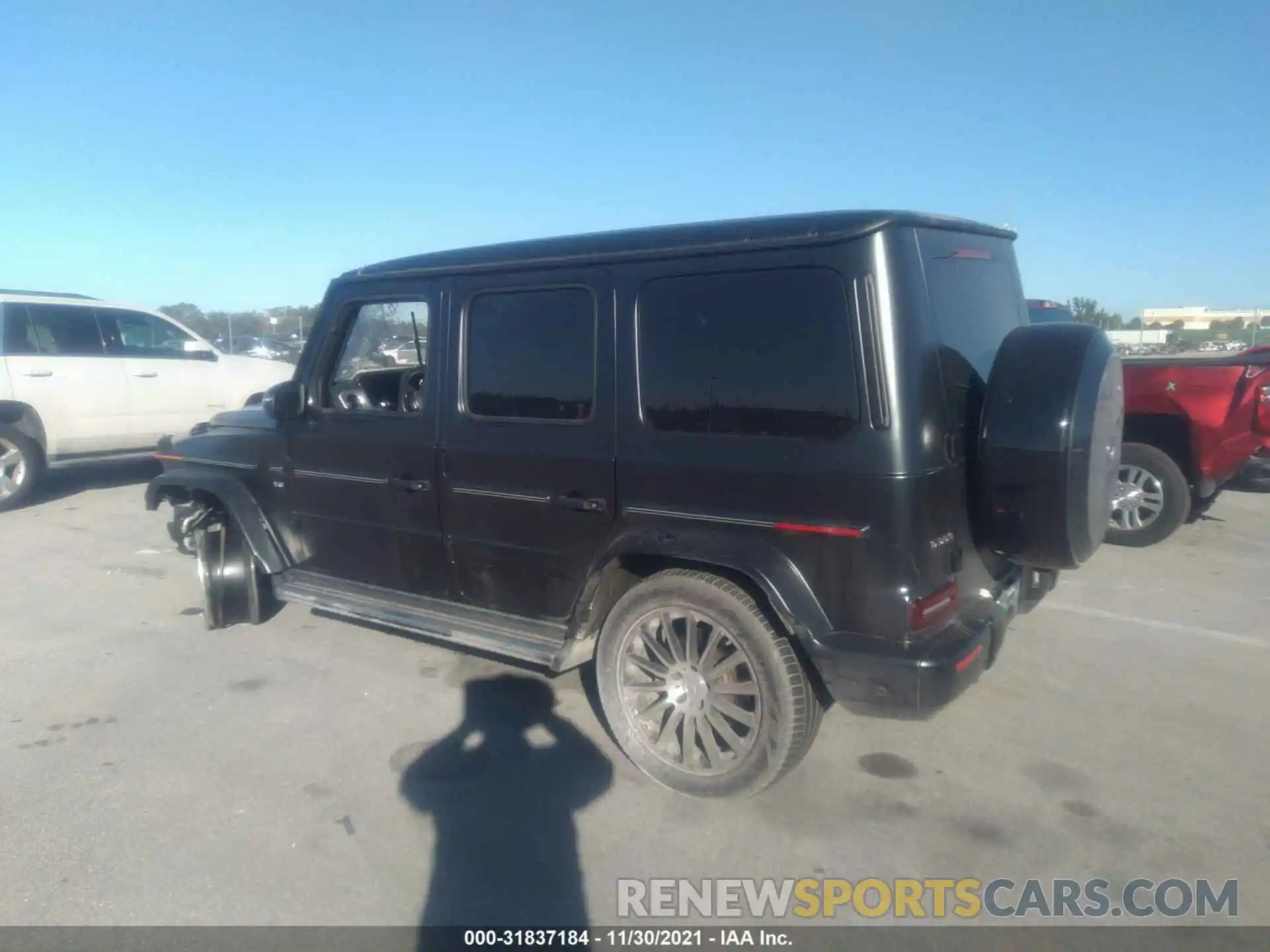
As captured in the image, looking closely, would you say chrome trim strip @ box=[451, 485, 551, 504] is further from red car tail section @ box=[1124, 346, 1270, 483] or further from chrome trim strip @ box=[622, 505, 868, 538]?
red car tail section @ box=[1124, 346, 1270, 483]

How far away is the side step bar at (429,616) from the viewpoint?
162 inches

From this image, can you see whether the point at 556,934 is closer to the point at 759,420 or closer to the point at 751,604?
the point at 751,604

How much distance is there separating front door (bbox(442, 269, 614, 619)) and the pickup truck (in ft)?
15.9

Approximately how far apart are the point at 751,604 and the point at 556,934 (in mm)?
1280

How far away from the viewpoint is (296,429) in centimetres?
498

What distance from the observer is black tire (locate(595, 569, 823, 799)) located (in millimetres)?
3455

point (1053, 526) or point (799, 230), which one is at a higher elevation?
point (799, 230)

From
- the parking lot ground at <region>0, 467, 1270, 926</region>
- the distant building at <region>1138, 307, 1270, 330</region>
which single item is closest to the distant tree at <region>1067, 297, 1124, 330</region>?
the distant building at <region>1138, 307, 1270, 330</region>

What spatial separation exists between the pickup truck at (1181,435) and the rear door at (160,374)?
352 inches

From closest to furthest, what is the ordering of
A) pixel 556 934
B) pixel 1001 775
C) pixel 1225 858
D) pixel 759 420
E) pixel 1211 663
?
pixel 556 934
pixel 1225 858
pixel 759 420
pixel 1001 775
pixel 1211 663

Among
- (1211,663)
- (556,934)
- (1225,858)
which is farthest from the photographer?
(1211,663)

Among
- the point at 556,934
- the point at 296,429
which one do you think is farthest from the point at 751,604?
the point at 296,429

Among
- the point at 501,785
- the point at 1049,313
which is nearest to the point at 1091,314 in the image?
the point at 1049,313

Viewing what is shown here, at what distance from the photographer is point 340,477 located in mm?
4770
